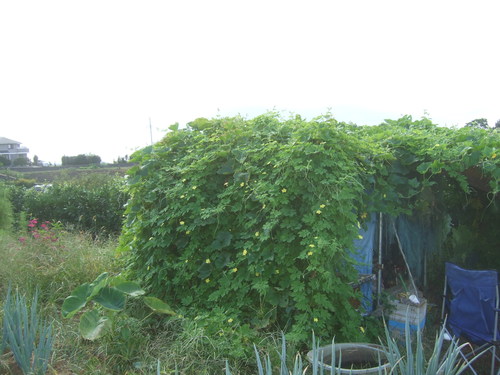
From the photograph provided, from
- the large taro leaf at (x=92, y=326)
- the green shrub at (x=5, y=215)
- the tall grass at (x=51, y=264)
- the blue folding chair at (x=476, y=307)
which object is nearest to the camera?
the large taro leaf at (x=92, y=326)

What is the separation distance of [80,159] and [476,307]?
4524cm

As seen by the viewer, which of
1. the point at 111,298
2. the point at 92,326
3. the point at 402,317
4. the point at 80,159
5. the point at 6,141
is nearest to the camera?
the point at 92,326

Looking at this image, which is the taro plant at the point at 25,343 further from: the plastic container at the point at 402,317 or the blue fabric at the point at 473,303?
the blue fabric at the point at 473,303

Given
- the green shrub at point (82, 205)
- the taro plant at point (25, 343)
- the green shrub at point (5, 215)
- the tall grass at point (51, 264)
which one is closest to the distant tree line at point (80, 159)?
the green shrub at point (82, 205)

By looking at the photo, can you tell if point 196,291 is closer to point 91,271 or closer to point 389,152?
point 91,271

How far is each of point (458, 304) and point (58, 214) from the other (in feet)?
29.0

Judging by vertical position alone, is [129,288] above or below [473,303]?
above

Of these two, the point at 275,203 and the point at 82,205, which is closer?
the point at 275,203

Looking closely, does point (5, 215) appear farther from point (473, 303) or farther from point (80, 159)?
point (80, 159)

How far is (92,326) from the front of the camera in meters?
3.23

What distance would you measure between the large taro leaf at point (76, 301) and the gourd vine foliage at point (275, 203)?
0.81m

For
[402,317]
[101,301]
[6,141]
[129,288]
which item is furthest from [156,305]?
[6,141]

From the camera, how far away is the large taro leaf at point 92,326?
313cm

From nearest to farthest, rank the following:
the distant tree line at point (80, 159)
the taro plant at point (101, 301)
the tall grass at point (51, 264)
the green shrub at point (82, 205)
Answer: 1. the taro plant at point (101, 301)
2. the tall grass at point (51, 264)
3. the green shrub at point (82, 205)
4. the distant tree line at point (80, 159)
